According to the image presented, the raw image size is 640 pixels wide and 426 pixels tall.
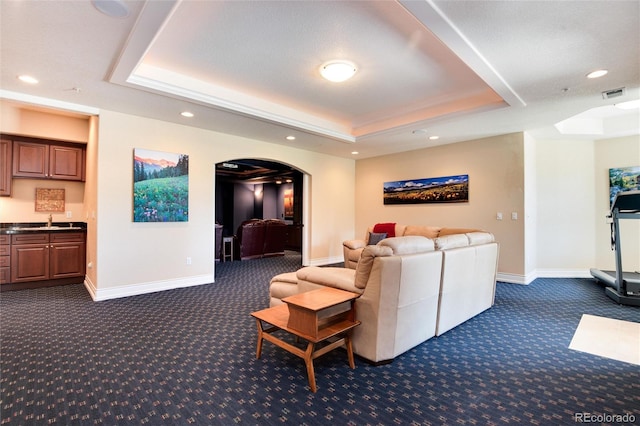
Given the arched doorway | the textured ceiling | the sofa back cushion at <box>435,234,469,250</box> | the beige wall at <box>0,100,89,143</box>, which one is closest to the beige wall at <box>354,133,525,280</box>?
the textured ceiling

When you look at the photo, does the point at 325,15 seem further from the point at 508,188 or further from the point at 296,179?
the point at 296,179

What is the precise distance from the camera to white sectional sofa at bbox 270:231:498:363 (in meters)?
2.44

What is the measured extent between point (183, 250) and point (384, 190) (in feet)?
14.9

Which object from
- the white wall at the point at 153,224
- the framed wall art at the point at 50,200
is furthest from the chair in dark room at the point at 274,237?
the framed wall art at the point at 50,200

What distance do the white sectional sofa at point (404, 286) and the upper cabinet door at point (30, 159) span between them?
181 inches

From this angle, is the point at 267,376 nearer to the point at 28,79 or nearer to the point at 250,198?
the point at 28,79

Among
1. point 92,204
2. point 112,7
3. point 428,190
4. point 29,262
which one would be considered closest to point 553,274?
point 428,190

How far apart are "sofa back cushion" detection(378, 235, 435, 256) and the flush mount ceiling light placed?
1.96 m

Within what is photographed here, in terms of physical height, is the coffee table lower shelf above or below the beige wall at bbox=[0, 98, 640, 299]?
below

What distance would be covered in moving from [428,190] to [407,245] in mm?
4292

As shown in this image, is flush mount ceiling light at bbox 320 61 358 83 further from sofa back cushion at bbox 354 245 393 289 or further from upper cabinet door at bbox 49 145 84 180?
upper cabinet door at bbox 49 145 84 180

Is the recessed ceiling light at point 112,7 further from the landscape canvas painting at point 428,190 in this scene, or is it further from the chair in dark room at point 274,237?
the chair in dark room at point 274,237

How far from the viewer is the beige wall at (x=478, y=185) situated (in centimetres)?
539

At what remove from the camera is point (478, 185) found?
19.2ft
